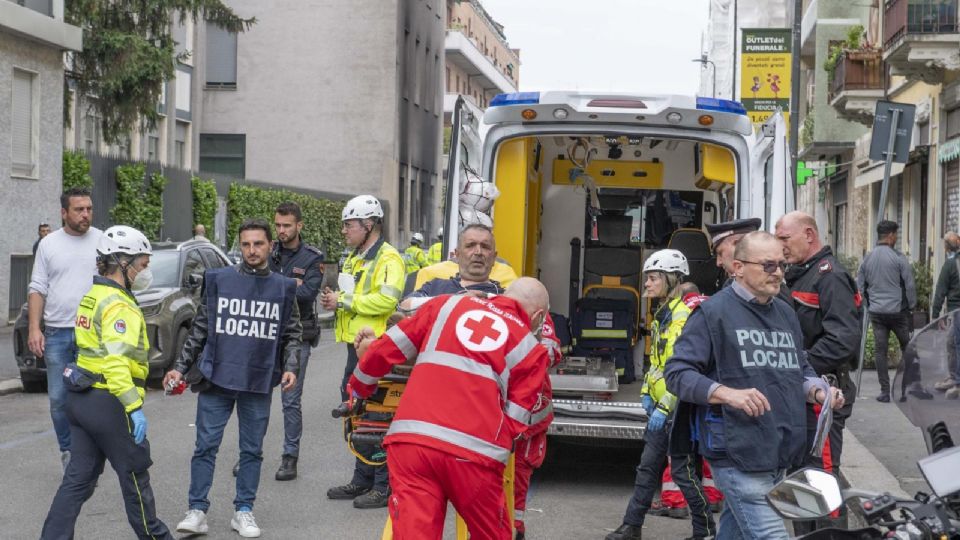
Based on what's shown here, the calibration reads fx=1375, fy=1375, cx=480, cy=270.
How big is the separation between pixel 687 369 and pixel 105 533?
12.8ft

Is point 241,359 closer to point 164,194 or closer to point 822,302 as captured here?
point 822,302

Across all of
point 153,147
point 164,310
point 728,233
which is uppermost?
point 153,147

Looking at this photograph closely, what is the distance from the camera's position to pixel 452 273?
766cm

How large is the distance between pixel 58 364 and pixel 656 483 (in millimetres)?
4071

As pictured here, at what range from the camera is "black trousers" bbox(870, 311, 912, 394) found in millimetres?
14344

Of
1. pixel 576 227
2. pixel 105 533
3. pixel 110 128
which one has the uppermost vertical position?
pixel 110 128

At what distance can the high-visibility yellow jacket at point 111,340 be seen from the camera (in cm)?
654

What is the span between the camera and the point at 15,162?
871 inches

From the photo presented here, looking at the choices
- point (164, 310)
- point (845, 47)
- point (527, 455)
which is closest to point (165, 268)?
point (164, 310)

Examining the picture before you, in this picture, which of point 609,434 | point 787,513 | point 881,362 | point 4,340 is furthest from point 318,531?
point 4,340

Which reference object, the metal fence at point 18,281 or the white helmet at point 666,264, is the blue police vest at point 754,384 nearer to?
the white helmet at point 666,264

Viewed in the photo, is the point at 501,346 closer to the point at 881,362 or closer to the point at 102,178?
the point at 881,362

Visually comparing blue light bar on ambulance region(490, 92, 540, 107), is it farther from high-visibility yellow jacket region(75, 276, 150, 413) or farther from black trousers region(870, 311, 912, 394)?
black trousers region(870, 311, 912, 394)

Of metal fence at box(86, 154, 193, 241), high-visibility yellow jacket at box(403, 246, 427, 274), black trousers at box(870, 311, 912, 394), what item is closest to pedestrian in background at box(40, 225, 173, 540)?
high-visibility yellow jacket at box(403, 246, 427, 274)
